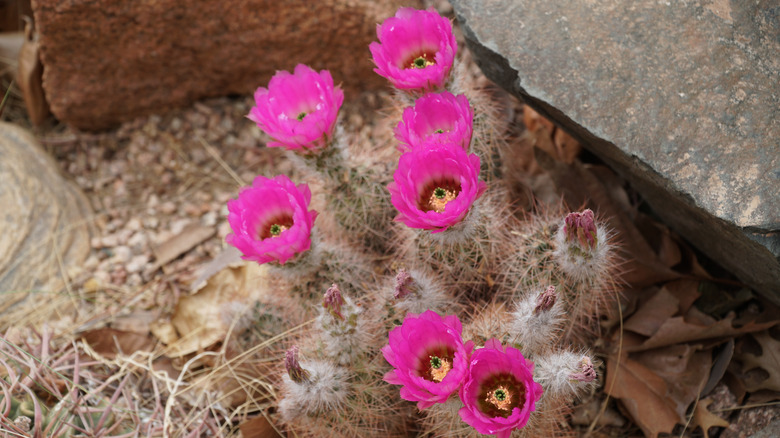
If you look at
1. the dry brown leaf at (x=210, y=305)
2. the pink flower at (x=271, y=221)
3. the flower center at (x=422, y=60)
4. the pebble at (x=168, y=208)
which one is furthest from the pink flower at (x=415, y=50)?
the pebble at (x=168, y=208)

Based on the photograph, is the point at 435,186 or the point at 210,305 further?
the point at 210,305

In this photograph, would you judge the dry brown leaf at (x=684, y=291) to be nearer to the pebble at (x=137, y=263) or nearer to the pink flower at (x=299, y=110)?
the pink flower at (x=299, y=110)

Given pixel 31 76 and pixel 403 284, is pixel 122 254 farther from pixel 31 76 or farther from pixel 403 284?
pixel 403 284

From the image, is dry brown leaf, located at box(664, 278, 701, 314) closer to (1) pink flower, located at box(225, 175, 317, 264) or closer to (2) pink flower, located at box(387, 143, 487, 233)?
(2) pink flower, located at box(387, 143, 487, 233)

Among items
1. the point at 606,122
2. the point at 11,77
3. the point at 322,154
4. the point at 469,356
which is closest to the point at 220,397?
the point at 322,154

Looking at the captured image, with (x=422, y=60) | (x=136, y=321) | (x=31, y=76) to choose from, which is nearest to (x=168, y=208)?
(x=136, y=321)

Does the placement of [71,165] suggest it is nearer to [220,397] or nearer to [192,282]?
[192,282]

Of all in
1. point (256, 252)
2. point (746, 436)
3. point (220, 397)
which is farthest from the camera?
point (220, 397)
